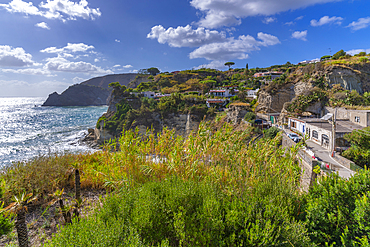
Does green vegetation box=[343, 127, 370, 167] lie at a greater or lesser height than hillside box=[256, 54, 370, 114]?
lesser

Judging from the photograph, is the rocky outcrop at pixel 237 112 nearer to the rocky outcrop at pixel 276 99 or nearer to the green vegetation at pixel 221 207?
the rocky outcrop at pixel 276 99

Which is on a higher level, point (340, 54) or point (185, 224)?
point (340, 54)

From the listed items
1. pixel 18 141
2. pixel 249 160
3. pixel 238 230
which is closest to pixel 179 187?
pixel 238 230

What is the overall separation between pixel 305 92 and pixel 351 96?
6081mm

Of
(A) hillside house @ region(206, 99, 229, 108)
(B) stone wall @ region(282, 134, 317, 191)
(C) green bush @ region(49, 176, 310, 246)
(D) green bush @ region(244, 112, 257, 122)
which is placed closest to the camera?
(C) green bush @ region(49, 176, 310, 246)

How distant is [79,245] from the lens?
4.04 ft

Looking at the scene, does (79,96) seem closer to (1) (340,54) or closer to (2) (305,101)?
(2) (305,101)

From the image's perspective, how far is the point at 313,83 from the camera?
32031mm

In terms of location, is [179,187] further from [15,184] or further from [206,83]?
[206,83]

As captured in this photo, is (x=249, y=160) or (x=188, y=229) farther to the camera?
(x=249, y=160)

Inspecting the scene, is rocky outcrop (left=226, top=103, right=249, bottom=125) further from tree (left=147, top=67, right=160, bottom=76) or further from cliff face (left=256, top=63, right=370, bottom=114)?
tree (left=147, top=67, right=160, bottom=76)

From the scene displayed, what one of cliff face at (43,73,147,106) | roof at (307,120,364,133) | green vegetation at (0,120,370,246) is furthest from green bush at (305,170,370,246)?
cliff face at (43,73,147,106)

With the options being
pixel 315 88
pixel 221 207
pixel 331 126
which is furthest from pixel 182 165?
pixel 315 88

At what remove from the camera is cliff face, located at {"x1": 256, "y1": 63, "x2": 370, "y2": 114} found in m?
32.1
